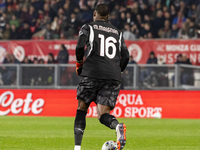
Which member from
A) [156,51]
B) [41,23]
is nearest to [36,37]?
[41,23]

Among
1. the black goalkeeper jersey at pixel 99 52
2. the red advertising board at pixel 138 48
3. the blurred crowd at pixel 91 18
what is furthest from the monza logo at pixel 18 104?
the black goalkeeper jersey at pixel 99 52

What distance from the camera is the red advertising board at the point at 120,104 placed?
19.2m

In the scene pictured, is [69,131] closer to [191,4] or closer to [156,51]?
[156,51]

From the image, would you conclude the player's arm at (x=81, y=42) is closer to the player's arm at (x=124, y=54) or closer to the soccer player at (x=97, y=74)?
the soccer player at (x=97, y=74)

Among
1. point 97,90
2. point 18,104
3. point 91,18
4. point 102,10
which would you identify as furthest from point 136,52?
point 97,90

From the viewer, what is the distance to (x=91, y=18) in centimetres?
2458

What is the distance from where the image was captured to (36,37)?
24406 mm

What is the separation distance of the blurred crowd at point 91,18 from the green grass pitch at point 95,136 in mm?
7431

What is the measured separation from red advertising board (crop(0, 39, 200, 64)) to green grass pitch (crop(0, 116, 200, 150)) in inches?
164

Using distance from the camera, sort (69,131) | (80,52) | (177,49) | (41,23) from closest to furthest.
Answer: (80,52)
(69,131)
(177,49)
(41,23)

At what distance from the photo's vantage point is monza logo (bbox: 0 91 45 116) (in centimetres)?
2000

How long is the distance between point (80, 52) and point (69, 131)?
6133mm

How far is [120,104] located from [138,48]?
87.2 inches

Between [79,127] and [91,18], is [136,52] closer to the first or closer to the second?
[91,18]
